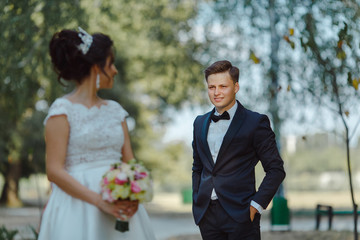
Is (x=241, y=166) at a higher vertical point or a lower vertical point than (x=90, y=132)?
lower

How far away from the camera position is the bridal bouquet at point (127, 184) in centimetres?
316

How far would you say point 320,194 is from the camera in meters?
53.0

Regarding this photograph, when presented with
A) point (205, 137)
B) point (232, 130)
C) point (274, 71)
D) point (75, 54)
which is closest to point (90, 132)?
point (75, 54)

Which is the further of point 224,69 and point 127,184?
point 127,184

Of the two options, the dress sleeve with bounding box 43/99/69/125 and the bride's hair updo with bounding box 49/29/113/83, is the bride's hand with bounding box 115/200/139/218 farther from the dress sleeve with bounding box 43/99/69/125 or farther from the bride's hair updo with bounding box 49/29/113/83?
the bride's hair updo with bounding box 49/29/113/83

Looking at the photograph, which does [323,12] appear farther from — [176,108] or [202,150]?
[176,108]

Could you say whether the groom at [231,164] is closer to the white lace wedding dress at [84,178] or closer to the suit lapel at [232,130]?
the suit lapel at [232,130]

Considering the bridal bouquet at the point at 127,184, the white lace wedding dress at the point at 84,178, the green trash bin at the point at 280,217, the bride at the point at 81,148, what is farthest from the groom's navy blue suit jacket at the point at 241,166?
the green trash bin at the point at 280,217

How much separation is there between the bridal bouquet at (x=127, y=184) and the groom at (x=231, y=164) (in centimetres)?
33

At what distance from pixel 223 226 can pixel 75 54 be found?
1362 mm

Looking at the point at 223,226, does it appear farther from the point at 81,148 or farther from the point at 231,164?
the point at 81,148

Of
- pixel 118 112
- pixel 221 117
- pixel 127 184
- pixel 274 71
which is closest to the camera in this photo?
pixel 221 117

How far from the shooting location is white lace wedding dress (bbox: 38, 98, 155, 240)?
345 cm

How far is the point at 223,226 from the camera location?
9.83 feet
